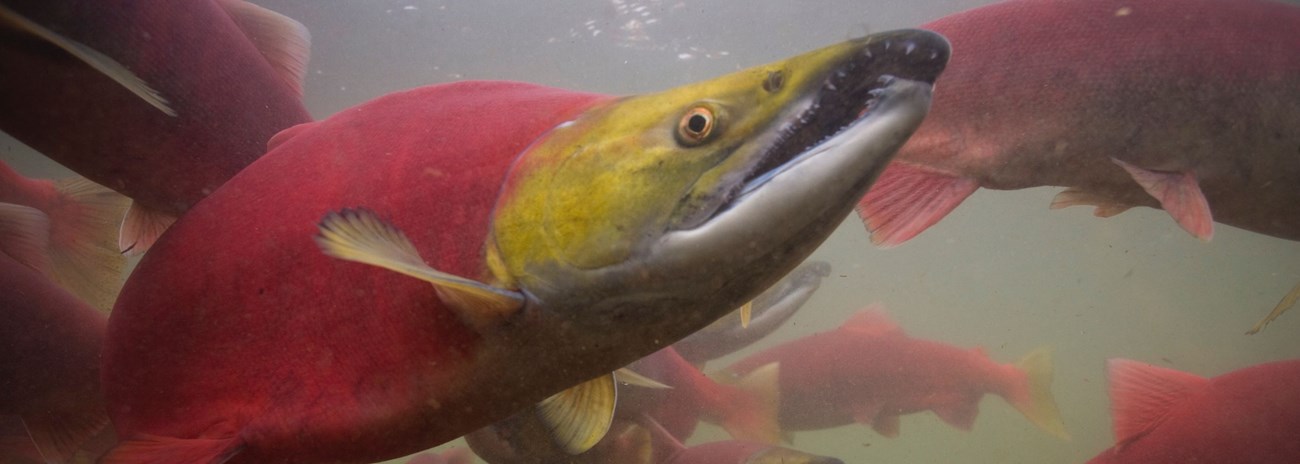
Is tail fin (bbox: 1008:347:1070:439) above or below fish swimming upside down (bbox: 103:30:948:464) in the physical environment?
below

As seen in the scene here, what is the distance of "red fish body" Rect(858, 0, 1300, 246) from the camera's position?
2.44 meters

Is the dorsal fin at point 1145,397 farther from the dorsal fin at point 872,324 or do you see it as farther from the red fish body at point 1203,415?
the dorsal fin at point 872,324

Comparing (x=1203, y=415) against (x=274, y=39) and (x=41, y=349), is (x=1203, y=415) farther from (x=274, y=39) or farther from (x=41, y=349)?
(x=41, y=349)

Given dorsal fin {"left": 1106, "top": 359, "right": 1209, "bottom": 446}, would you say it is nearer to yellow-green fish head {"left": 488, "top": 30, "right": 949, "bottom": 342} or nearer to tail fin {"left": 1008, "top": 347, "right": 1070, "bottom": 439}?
yellow-green fish head {"left": 488, "top": 30, "right": 949, "bottom": 342}

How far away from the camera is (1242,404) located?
3.23 m

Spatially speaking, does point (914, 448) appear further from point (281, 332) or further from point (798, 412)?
point (281, 332)

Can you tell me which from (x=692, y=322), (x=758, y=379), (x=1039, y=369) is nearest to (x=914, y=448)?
(x=1039, y=369)

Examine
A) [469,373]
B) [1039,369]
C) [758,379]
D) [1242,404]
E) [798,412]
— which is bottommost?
[1039,369]

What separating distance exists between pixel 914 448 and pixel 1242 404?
2226 cm

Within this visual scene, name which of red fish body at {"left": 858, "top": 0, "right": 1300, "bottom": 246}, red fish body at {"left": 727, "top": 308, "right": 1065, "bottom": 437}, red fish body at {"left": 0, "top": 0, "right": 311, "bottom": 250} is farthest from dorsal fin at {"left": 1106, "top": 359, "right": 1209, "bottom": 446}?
red fish body at {"left": 0, "top": 0, "right": 311, "bottom": 250}

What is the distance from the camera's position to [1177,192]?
96.2 inches

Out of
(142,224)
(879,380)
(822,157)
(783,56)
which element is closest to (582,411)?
(822,157)

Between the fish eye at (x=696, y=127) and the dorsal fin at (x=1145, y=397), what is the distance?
3.76 meters

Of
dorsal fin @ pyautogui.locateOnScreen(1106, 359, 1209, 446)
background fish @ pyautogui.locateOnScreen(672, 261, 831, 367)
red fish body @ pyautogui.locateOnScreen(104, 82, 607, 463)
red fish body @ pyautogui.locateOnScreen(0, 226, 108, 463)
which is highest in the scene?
red fish body @ pyautogui.locateOnScreen(104, 82, 607, 463)
